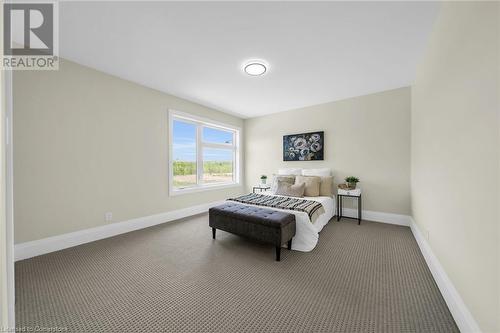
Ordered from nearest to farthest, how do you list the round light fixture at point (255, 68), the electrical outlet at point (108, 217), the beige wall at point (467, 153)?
the beige wall at point (467, 153) → the round light fixture at point (255, 68) → the electrical outlet at point (108, 217)

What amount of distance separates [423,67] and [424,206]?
5.75 feet

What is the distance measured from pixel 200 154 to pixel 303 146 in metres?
2.42

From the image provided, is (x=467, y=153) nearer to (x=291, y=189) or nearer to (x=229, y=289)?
(x=229, y=289)

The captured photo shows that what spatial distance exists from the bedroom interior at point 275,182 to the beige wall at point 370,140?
3 centimetres

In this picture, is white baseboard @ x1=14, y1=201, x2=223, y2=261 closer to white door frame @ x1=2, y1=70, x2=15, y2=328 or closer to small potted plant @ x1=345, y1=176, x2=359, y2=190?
white door frame @ x1=2, y1=70, x2=15, y2=328

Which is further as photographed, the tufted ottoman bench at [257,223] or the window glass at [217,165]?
the window glass at [217,165]

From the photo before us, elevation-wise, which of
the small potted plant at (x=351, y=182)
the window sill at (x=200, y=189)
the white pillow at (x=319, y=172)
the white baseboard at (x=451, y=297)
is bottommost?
the white baseboard at (x=451, y=297)

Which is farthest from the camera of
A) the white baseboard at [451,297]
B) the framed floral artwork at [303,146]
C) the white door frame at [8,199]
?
the framed floral artwork at [303,146]

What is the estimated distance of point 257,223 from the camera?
234cm

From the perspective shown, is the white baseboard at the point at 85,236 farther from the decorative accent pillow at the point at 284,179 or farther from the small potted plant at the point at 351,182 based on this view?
the small potted plant at the point at 351,182

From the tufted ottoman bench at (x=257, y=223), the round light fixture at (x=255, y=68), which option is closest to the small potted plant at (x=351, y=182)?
the tufted ottoman bench at (x=257, y=223)

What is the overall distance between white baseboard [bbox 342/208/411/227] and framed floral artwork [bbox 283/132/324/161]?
1261 millimetres

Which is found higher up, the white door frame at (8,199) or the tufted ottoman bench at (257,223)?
the white door frame at (8,199)

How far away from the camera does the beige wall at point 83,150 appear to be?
223cm
